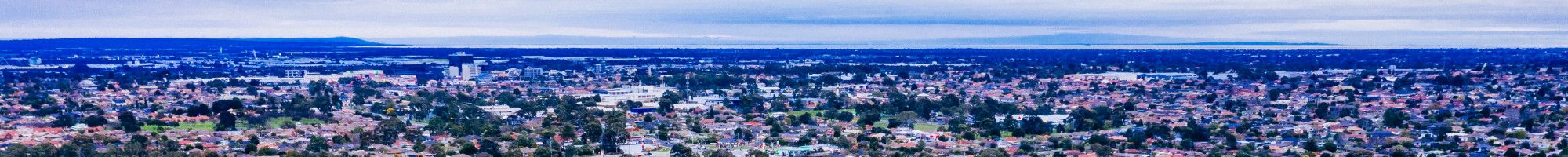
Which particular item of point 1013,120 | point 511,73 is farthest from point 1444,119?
point 511,73

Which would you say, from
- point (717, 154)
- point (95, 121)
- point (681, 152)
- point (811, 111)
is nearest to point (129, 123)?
point (95, 121)

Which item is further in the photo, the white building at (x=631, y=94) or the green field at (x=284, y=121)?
the white building at (x=631, y=94)

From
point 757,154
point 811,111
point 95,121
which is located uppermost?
point 757,154

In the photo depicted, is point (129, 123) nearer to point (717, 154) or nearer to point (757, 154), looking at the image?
point (717, 154)

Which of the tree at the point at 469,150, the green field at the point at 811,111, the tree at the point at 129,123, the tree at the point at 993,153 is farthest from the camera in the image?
the green field at the point at 811,111

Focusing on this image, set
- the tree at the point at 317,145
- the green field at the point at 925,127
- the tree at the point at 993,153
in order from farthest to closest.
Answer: the green field at the point at 925,127 < the tree at the point at 317,145 < the tree at the point at 993,153

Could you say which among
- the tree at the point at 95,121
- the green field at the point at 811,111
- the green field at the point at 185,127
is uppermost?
the tree at the point at 95,121

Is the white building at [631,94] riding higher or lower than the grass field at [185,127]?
lower

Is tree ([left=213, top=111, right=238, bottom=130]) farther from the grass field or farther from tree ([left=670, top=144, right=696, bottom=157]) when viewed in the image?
tree ([left=670, top=144, right=696, bottom=157])

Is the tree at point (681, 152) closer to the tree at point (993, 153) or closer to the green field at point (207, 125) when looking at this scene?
the tree at point (993, 153)

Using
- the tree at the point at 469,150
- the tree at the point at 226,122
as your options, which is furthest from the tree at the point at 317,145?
the tree at the point at 226,122

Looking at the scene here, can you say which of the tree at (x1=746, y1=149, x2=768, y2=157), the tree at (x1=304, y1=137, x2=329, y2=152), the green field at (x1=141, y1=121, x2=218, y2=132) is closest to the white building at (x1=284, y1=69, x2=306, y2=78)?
the green field at (x1=141, y1=121, x2=218, y2=132)

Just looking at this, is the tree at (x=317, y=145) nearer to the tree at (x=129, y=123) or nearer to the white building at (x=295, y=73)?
the tree at (x=129, y=123)

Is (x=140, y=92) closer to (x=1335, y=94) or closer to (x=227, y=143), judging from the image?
(x=227, y=143)
